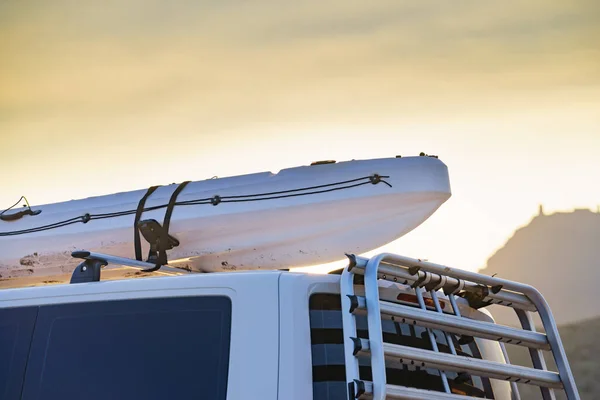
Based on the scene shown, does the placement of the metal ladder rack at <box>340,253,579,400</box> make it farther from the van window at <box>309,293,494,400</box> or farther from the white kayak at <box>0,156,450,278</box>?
the white kayak at <box>0,156,450,278</box>

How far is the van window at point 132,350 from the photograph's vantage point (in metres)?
3.27

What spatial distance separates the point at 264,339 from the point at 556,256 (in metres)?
52.4

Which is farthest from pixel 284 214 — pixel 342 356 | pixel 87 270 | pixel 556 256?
pixel 556 256

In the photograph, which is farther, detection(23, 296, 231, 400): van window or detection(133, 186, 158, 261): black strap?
detection(133, 186, 158, 261): black strap

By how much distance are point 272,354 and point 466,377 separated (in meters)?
0.84

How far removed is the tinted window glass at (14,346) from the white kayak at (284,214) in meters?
1.60

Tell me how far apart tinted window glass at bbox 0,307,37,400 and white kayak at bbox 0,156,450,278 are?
1.60 m

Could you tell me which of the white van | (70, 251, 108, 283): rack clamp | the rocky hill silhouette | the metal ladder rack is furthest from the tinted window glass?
the rocky hill silhouette

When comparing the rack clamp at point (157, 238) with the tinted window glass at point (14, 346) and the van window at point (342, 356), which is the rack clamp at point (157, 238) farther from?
the van window at point (342, 356)

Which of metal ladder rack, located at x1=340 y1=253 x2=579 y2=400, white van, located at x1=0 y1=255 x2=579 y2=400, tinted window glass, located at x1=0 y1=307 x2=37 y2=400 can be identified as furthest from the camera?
tinted window glass, located at x1=0 y1=307 x2=37 y2=400

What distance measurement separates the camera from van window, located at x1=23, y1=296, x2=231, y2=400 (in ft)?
10.7

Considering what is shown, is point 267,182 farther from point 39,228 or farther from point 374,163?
point 39,228

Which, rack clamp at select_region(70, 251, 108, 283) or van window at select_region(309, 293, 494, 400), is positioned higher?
rack clamp at select_region(70, 251, 108, 283)

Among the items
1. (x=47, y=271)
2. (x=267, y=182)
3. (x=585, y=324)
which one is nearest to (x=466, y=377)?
(x=267, y=182)
